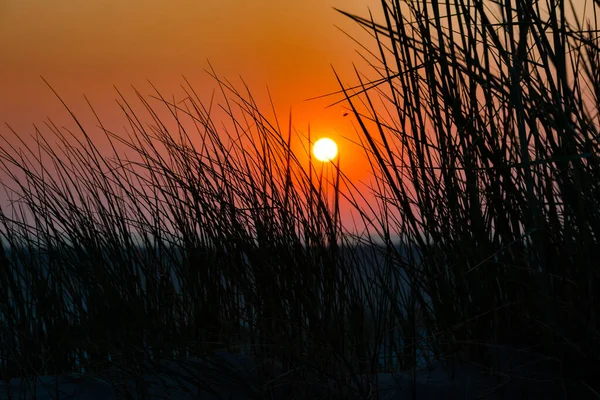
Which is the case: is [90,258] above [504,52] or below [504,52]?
below

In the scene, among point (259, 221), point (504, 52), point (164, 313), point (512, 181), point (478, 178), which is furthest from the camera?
point (164, 313)

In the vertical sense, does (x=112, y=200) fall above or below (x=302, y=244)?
above

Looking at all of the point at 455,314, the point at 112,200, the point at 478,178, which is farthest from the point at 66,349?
the point at 478,178

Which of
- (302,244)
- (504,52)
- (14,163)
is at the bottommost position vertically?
(302,244)

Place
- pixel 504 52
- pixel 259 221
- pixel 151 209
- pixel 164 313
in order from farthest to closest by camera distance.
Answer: pixel 151 209 → pixel 164 313 → pixel 259 221 → pixel 504 52

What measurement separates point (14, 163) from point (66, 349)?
624mm

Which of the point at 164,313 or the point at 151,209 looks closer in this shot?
the point at 164,313

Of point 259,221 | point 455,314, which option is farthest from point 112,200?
point 455,314

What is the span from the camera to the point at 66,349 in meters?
1.66

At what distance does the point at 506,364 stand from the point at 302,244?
0.55 metres

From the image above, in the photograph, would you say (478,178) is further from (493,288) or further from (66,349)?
(66,349)

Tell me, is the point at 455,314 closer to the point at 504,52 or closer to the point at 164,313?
the point at 504,52

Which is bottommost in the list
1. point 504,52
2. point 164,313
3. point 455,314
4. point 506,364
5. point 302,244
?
point 506,364

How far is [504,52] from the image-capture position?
1.03m
